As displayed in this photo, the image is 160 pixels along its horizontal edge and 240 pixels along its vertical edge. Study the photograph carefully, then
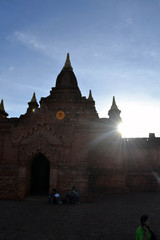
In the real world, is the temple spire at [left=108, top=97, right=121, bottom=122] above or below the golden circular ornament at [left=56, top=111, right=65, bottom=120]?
above

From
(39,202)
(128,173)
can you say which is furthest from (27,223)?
(128,173)

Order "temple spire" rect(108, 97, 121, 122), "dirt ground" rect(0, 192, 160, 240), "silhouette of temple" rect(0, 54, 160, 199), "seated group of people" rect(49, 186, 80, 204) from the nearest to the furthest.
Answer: "dirt ground" rect(0, 192, 160, 240) → "seated group of people" rect(49, 186, 80, 204) → "silhouette of temple" rect(0, 54, 160, 199) → "temple spire" rect(108, 97, 121, 122)

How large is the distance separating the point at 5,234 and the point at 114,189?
13.4m

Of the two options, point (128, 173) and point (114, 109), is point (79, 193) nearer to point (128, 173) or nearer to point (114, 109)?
point (128, 173)

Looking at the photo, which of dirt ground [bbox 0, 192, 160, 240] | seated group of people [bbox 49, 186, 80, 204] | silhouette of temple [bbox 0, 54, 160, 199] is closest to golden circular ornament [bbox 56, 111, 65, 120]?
silhouette of temple [bbox 0, 54, 160, 199]

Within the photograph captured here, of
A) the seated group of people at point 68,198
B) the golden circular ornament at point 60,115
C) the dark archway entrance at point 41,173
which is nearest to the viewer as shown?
the seated group of people at point 68,198

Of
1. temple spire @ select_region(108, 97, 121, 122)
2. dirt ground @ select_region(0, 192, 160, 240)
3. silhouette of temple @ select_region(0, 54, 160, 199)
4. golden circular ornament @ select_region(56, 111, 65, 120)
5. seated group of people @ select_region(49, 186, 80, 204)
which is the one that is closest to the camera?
dirt ground @ select_region(0, 192, 160, 240)

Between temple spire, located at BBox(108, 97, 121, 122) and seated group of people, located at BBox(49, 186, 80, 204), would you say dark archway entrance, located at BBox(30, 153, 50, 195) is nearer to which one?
seated group of people, located at BBox(49, 186, 80, 204)

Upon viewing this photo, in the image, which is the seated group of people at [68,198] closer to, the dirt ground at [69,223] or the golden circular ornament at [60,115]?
the dirt ground at [69,223]

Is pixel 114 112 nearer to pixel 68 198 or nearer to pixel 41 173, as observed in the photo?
pixel 41 173

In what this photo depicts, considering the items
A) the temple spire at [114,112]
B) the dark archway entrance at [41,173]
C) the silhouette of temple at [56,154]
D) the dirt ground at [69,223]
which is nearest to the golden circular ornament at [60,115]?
the silhouette of temple at [56,154]

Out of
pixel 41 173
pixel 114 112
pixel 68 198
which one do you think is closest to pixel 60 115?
pixel 68 198

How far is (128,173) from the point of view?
20547 mm

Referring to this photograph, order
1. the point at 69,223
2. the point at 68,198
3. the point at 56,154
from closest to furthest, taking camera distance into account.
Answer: the point at 69,223
the point at 68,198
the point at 56,154
